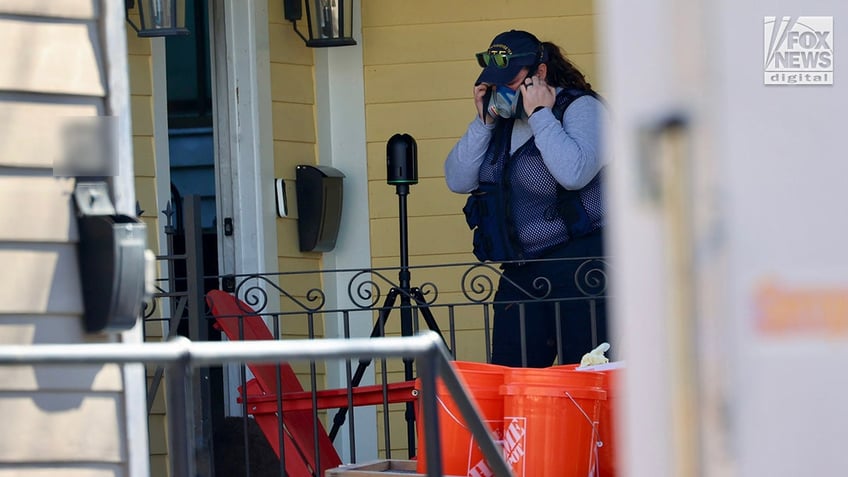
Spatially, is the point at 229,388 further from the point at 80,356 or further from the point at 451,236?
the point at 80,356

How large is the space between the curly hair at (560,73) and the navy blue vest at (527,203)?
8 centimetres

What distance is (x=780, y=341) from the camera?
1.37m

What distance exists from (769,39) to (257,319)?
14.3 feet

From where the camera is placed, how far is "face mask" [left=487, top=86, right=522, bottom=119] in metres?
5.48

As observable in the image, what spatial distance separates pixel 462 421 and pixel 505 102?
1.82 meters

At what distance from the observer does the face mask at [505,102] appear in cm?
548

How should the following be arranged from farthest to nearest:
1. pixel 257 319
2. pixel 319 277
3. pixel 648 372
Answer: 1. pixel 319 277
2. pixel 257 319
3. pixel 648 372

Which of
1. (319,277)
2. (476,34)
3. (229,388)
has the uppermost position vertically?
(476,34)

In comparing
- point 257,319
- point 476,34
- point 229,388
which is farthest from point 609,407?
point 476,34

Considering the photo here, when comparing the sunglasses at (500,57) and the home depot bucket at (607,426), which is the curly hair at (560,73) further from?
the home depot bucket at (607,426)

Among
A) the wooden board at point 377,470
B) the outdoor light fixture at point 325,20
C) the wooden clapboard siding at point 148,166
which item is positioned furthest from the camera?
the outdoor light fixture at point 325,20

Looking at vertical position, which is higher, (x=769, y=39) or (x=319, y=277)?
(x=769, y=39)

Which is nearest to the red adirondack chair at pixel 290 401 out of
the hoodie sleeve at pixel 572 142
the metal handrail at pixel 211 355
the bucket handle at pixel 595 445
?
the hoodie sleeve at pixel 572 142

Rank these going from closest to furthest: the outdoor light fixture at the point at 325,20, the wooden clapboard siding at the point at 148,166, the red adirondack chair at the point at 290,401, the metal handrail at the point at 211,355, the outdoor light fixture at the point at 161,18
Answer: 1. the metal handrail at the point at 211,355
2. the red adirondack chair at the point at 290,401
3. the outdoor light fixture at the point at 161,18
4. the wooden clapboard siding at the point at 148,166
5. the outdoor light fixture at the point at 325,20
